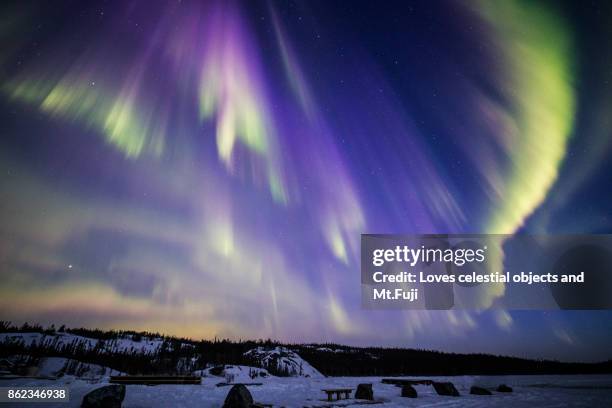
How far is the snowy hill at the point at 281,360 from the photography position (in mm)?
76250

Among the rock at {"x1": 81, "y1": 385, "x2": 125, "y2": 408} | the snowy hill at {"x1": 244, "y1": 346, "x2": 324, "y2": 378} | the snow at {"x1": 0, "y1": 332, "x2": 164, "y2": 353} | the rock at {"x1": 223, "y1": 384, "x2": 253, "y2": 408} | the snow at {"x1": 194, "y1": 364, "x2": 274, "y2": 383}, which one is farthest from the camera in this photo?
the snowy hill at {"x1": 244, "y1": 346, "x2": 324, "y2": 378}

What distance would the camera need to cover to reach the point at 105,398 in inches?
746

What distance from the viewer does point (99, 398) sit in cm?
1892

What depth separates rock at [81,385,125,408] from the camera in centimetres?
1873

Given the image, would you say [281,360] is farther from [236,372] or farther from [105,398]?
[105,398]

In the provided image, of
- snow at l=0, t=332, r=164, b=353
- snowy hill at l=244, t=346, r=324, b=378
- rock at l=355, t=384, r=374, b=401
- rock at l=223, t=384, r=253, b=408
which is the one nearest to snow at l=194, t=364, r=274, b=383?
snowy hill at l=244, t=346, r=324, b=378

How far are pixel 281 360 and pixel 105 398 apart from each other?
69.4m

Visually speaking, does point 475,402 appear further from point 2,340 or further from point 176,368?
point 2,340

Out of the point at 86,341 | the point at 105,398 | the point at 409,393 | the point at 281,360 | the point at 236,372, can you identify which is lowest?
the point at 236,372

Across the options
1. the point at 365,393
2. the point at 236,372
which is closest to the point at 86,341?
the point at 236,372

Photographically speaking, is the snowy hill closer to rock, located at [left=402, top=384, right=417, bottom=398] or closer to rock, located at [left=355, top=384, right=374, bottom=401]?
rock, located at [left=402, top=384, right=417, bottom=398]

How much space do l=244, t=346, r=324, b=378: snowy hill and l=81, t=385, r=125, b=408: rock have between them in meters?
57.4

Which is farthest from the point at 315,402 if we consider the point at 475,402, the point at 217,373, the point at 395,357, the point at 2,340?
the point at 395,357

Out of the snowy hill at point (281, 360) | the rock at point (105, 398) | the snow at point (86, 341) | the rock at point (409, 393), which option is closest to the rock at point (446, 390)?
the rock at point (409, 393)
